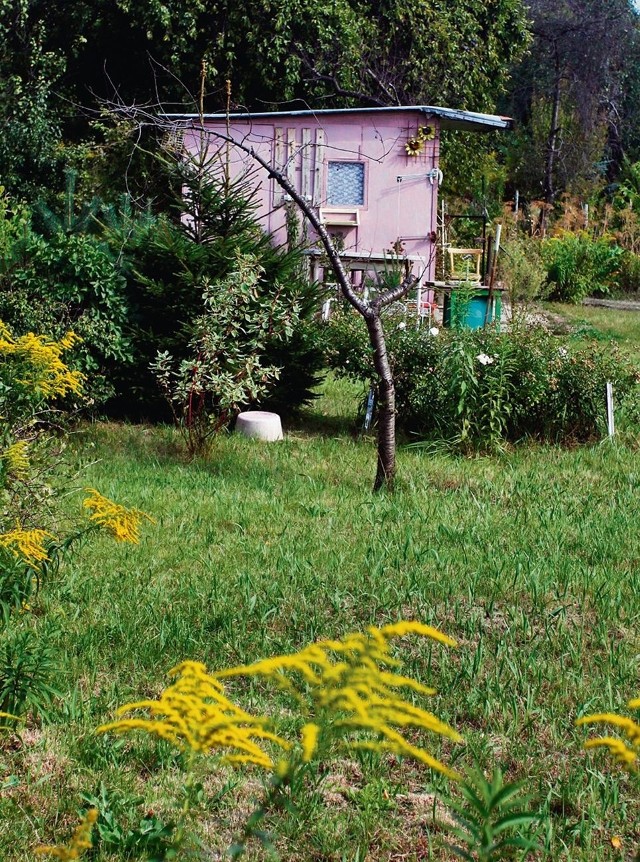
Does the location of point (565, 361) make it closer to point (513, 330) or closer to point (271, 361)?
point (513, 330)

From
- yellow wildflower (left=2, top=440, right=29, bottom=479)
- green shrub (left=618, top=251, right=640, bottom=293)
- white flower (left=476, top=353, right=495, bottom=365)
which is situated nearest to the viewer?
yellow wildflower (left=2, top=440, right=29, bottom=479)

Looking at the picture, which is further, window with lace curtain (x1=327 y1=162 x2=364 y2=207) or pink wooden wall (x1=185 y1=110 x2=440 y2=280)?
window with lace curtain (x1=327 y1=162 x2=364 y2=207)

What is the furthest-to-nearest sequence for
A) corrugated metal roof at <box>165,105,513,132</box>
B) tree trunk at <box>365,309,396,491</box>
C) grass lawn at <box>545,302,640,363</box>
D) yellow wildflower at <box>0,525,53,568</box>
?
corrugated metal roof at <box>165,105,513,132</box>
grass lawn at <box>545,302,640,363</box>
tree trunk at <box>365,309,396,491</box>
yellow wildflower at <box>0,525,53,568</box>

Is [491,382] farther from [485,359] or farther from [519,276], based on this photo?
[519,276]

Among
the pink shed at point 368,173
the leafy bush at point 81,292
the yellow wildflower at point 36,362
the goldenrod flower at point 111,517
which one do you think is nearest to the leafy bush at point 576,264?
the pink shed at point 368,173

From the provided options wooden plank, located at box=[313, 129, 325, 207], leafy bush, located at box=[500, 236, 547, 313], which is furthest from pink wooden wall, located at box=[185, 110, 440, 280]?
leafy bush, located at box=[500, 236, 547, 313]

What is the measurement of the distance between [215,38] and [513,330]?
14036mm

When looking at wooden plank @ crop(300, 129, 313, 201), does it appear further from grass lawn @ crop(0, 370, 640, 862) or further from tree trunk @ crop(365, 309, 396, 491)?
tree trunk @ crop(365, 309, 396, 491)

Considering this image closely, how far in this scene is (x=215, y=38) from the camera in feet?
68.4

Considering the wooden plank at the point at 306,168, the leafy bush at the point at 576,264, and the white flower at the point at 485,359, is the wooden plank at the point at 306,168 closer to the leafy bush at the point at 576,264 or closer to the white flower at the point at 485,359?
the leafy bush at the point at 576,264

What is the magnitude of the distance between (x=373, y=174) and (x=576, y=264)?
636 centimetres

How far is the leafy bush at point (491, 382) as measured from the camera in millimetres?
8414

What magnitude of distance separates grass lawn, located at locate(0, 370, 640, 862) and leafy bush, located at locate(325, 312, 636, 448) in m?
0.56

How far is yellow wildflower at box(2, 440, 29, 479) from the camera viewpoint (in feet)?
13.7
